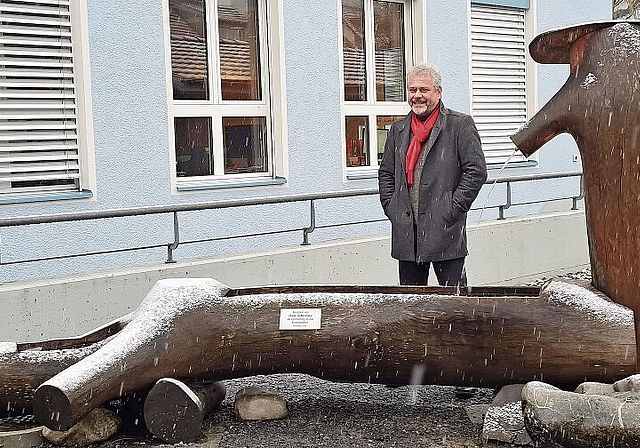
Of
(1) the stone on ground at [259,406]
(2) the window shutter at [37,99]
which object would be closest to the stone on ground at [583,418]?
(1) the stone on ground at [259,406]

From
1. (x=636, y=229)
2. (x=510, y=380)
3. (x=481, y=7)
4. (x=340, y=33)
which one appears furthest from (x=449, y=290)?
(x=481, y=7)

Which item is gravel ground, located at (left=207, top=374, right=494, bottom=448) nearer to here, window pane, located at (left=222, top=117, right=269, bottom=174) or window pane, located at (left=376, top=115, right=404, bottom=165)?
window pane, located at (left=222, top=117, right=269, bottom=174)

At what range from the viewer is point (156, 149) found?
781cm

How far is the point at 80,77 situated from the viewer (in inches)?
286

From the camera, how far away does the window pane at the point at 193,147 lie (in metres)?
8.20

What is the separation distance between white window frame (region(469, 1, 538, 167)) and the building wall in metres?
0.87

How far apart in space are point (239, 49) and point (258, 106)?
55 centimetres

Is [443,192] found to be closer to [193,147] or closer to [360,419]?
[360,419]

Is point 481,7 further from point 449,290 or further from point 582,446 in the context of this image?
point 582,446

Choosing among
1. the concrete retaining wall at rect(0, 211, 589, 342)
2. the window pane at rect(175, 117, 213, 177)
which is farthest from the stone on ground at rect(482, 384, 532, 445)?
the window pane at rect(175, 117, 213, 177)

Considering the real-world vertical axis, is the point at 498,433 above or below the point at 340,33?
below

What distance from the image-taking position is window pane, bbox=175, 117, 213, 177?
8.20 meters

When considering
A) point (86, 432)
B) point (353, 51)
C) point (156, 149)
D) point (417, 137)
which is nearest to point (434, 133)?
point (417, 137)

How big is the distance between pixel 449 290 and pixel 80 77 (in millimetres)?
3776
